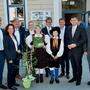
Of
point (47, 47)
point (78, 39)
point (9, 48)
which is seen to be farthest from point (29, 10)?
point (9, 48)

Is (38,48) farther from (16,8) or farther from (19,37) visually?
(16,8)

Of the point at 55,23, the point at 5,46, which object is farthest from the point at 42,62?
the point at 55,23

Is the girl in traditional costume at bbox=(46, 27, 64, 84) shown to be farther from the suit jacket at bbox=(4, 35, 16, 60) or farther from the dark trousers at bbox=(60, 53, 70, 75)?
the suit jacket at bbox=(4, 35, 16, 60)

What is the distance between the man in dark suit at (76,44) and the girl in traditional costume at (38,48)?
0.73m

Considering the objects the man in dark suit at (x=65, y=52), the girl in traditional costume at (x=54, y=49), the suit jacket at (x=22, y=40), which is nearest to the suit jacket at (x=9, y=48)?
the suit jacket at (x=22, y=40)

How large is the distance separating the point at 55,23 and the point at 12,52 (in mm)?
5180

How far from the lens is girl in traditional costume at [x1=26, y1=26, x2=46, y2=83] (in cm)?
1068

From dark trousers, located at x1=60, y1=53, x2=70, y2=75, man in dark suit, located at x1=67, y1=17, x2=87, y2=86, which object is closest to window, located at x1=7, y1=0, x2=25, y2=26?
dark trousers, located at x1=60, y1=53, x2=70, y2=75

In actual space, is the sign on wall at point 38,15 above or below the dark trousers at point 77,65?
above

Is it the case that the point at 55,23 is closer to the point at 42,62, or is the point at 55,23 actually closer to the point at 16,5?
the point at 16,5

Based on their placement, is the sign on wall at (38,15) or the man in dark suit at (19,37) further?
the sign on wall at (38,15)

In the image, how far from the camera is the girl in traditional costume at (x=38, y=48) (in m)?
10.7

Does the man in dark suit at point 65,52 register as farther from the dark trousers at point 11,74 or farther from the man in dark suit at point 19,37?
the dark trousers at point 11,74

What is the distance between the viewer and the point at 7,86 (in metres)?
10.2
